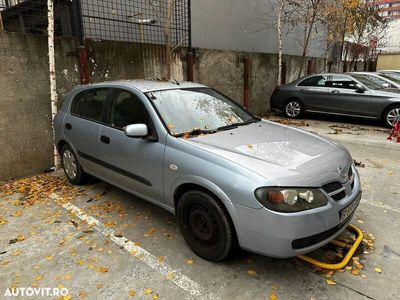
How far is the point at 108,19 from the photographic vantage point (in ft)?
21.5

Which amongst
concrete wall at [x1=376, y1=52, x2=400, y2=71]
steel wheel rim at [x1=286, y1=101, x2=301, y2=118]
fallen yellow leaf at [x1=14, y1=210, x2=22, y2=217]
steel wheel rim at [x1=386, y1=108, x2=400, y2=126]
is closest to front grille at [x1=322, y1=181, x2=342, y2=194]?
fallen yellow leaf at [x1=14, y1=210, x2=22, y2=217]

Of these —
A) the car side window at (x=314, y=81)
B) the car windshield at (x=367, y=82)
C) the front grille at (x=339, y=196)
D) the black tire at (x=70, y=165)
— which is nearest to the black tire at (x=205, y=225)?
the front grille at (x=339, y=196)

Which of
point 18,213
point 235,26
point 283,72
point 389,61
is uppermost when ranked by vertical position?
point 235,26

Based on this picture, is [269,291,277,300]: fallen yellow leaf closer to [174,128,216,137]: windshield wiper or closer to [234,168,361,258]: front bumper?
[234,168,361,258]: front bumper

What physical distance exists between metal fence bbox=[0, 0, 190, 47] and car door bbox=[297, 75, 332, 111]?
4.12 metres

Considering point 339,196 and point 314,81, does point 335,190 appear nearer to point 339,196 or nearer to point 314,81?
point 339,196

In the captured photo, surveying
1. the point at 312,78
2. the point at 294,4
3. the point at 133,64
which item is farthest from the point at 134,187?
the point at 294,4

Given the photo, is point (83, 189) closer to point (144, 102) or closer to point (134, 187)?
point (134, 187)

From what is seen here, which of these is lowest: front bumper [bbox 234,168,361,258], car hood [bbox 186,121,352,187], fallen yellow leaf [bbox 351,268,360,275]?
fallen yellow leaf [bbox 351,268,360,275]

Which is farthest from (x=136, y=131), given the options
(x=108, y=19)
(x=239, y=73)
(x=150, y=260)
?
(x=239, y=73)

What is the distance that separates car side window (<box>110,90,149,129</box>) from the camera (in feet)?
11.1

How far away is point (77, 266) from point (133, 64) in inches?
189

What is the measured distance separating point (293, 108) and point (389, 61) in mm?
17622

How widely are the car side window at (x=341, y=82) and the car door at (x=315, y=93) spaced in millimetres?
160
